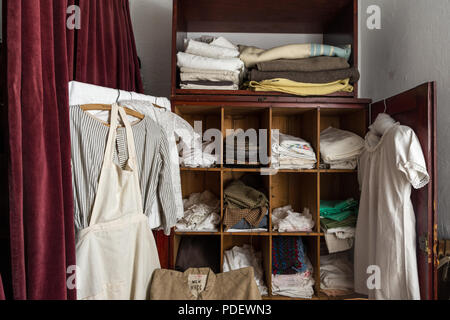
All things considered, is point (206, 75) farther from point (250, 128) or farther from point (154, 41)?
point (154, 41)

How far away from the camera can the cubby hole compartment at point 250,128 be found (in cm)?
178

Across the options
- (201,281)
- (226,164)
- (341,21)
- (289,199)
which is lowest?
(201,281)

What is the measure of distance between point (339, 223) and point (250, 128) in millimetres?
863

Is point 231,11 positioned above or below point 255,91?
above

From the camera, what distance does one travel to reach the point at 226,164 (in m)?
1.79

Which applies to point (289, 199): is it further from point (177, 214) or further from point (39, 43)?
point (39, 43)

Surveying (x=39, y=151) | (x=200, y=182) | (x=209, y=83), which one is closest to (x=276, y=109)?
(x=209, y=83)

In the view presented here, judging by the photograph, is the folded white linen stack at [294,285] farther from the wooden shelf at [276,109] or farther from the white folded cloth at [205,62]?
the white folded cloth at [205,62]

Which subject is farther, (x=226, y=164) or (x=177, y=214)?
(x=226, y=164)

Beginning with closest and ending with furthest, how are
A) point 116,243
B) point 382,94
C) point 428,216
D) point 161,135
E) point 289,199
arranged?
1. point 116,243
2. point 428,216
3. point 161,135
4. point 382,94
5. point 289,199

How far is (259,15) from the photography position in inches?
76.0

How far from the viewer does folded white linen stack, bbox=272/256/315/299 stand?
5.75ft

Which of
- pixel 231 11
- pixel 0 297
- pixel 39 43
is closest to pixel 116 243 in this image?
pixel 0 297

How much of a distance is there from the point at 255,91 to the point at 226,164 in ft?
1.52
